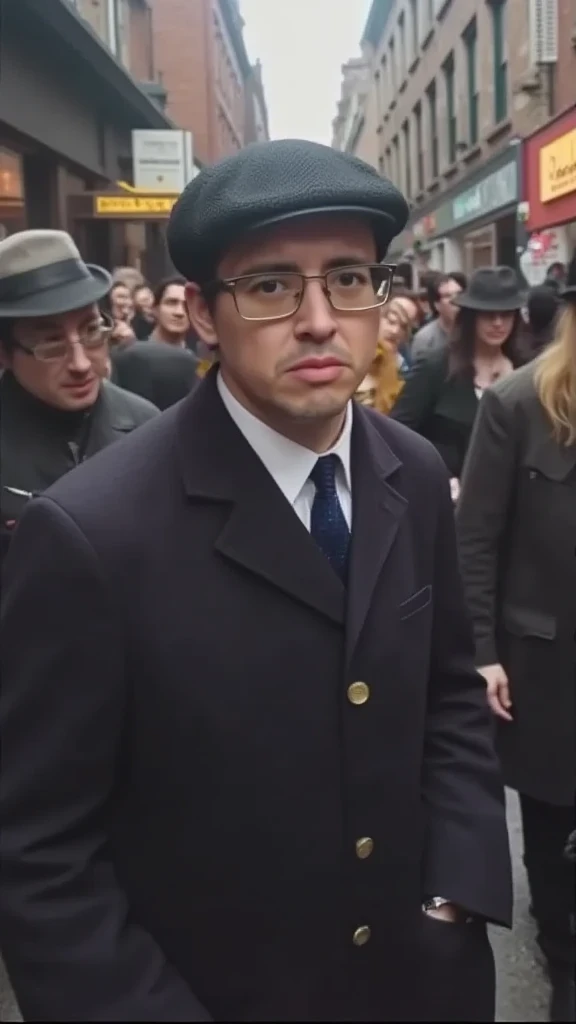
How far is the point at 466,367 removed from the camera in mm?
4426

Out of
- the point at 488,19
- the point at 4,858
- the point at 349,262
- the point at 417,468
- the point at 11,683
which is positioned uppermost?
the point at 488,19

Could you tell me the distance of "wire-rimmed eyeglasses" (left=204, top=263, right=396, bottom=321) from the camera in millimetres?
1344

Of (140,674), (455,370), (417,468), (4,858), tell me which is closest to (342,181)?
(417,468)

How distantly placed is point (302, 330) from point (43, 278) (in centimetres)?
186

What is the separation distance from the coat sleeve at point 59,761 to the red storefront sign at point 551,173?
1.48 metres

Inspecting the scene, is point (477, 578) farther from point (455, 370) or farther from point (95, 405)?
point (455, 370)

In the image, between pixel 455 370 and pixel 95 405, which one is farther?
Result: pixel 455 370

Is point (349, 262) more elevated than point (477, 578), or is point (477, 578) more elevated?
point (349, 262)

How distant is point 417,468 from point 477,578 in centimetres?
106

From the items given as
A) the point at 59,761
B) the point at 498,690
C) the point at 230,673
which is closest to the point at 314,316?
the point at 230,673

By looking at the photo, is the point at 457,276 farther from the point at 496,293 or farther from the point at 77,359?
the point at 77,359

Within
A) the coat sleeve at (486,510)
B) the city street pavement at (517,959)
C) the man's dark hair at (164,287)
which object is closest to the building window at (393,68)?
the coat sleeve at (486,510)

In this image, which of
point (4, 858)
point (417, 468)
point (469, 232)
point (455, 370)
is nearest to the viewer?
point (4, 858)

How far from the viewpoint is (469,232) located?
4.99 metres
